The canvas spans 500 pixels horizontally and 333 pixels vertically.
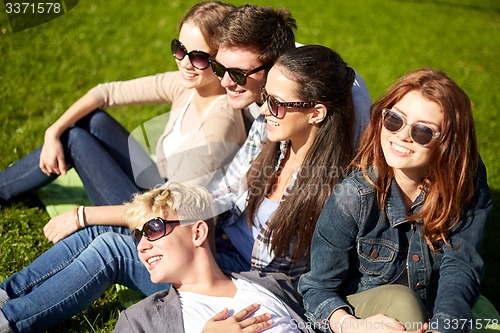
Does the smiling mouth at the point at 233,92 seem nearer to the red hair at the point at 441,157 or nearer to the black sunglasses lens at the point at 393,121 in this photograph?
the red hair at the point at 441,157

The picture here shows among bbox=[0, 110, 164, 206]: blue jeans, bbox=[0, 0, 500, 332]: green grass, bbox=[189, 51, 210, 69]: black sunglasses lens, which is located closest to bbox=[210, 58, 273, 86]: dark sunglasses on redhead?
bbox=[189, 51, 210, 69]: black sunglasses lens

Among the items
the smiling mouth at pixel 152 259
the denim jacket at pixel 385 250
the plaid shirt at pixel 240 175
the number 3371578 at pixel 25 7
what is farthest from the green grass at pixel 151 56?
the denim jacket at pixel 385 250

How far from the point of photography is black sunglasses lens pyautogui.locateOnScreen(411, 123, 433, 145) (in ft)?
9.05

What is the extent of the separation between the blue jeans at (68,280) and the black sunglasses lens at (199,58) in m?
1.09

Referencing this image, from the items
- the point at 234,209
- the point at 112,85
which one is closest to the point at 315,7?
the point at 112,85

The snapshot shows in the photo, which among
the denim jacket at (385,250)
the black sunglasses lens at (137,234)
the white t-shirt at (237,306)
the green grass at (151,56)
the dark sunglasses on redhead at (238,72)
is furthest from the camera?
the green grass at (151,56)

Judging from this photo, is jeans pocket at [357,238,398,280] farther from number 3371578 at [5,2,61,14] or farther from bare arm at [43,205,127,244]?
number 3371578 at [5,2,61,14]

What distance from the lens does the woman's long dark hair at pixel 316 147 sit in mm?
3264

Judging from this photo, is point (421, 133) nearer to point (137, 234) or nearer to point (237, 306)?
point (237, 306)

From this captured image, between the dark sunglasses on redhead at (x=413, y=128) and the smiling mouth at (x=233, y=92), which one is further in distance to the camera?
the smiling mouth at (x=233, y=92)

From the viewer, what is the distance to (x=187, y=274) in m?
3.23

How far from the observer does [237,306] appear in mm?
3143

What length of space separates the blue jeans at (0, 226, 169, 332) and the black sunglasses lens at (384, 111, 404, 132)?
1516 mm

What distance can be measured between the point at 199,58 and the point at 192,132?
45 cm
